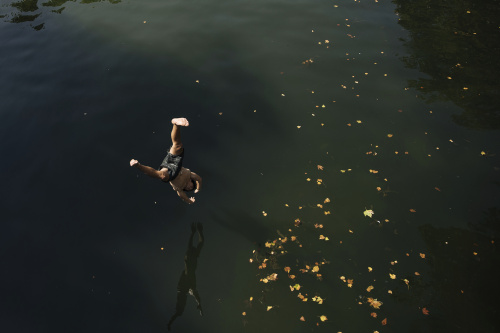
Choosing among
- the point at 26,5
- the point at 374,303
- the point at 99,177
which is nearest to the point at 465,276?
the point at 374,303

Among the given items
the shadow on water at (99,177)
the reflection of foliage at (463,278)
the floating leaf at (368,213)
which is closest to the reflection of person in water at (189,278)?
the shadow on water at (99,177)

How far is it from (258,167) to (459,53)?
1048 centimetres

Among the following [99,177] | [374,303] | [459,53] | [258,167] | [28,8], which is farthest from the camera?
[28,8]

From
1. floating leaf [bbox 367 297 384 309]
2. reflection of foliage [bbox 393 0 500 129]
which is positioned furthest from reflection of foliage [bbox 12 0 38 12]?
floating leaf [bbox 367 297 384 309]

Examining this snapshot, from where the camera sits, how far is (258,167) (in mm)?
10648

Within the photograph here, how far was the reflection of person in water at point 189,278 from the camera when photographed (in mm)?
8070

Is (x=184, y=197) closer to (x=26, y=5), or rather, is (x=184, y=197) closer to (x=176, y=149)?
(x=176, y=149)

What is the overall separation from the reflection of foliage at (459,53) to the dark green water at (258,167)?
0.08 metres

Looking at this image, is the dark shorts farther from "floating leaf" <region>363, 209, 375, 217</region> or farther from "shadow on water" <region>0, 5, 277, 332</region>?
"floating leaf" <region>363, 209, 375, 217</region>

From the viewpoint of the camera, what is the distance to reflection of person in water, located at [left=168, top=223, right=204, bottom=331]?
318 inches

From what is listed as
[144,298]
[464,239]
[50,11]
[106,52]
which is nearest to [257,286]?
[144,298]

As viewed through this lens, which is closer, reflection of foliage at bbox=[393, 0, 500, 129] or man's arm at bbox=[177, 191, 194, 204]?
man's arm at bbox=[177, 191, 194, 204]

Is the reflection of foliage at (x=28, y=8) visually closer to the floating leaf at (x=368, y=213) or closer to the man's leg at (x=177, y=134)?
the man's leg at (x=177, y=134)

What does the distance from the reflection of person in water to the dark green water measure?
120 millimetres
